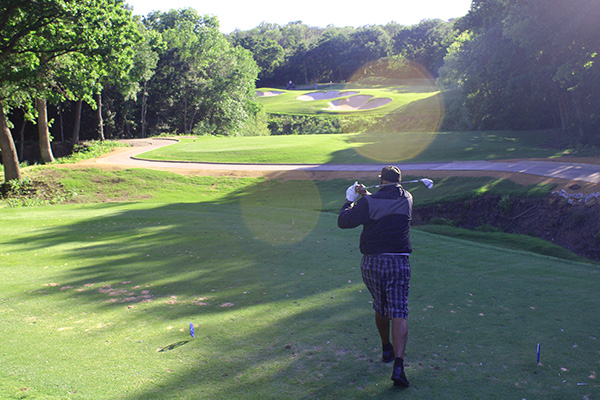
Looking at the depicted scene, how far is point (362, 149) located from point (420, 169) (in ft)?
32.0

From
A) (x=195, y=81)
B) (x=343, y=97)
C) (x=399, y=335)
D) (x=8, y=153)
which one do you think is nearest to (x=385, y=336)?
(x=399, y=335)

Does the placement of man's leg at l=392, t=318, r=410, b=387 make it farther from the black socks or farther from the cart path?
the cart path

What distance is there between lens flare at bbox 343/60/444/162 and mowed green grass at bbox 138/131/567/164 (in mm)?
168

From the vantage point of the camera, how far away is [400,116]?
2475 inches

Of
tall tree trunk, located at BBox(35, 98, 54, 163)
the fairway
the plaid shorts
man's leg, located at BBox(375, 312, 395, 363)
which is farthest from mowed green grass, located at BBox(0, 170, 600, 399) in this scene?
tall tree trunk, located at BBox(35, 98, 54, 163)

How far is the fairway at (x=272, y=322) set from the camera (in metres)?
4.56

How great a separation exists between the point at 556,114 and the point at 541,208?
3377cm

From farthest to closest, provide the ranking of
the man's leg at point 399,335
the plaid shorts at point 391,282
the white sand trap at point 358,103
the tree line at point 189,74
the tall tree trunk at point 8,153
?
the white sand trap at point 358,103 < the tall tree trunk at point 8,153 < the tree line at point 189,74 < the plaid shorts at point 391,282 < the man's leg at point 399,335

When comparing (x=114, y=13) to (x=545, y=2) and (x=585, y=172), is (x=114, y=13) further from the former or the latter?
(x=545, y=2)

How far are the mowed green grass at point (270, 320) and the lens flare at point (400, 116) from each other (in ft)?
70.5

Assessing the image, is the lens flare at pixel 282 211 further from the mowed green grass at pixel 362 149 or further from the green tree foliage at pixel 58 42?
the green tree foliage at pixel 58 42

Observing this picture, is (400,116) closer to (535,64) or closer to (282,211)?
(535,64)

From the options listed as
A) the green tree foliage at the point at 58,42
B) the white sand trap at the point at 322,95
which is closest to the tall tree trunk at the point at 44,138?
the green tree foliage at the point at 58,42

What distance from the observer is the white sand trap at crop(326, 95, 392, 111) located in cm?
7294
